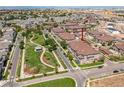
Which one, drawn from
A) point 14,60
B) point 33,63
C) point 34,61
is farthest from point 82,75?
point 14,60

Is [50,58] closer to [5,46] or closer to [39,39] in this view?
[5,46]

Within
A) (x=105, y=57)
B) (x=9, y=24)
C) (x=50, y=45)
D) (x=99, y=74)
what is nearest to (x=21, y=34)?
(x=9, y=24)

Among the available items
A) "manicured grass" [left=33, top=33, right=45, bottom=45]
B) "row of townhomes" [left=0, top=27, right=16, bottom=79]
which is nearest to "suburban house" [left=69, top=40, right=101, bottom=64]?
"manicured grass" [left=33, top=33, right=45, bottom=45]

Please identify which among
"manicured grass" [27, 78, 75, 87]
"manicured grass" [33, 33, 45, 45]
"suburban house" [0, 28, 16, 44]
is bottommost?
"manicured grass" [27, 78, 75, 87]

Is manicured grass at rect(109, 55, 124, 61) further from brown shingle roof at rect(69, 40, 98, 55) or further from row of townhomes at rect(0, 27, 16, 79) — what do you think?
row of townhomes at rect(0, 27, 16, 79)

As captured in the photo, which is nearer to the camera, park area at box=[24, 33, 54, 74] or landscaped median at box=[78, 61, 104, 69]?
park area at box=[24, 33, 54, 74]

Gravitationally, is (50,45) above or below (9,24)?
below

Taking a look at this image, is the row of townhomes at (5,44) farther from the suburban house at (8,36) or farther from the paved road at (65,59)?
the paved road at (65,59)

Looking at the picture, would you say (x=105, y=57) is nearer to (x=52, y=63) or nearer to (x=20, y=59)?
(x=52, y=63)
